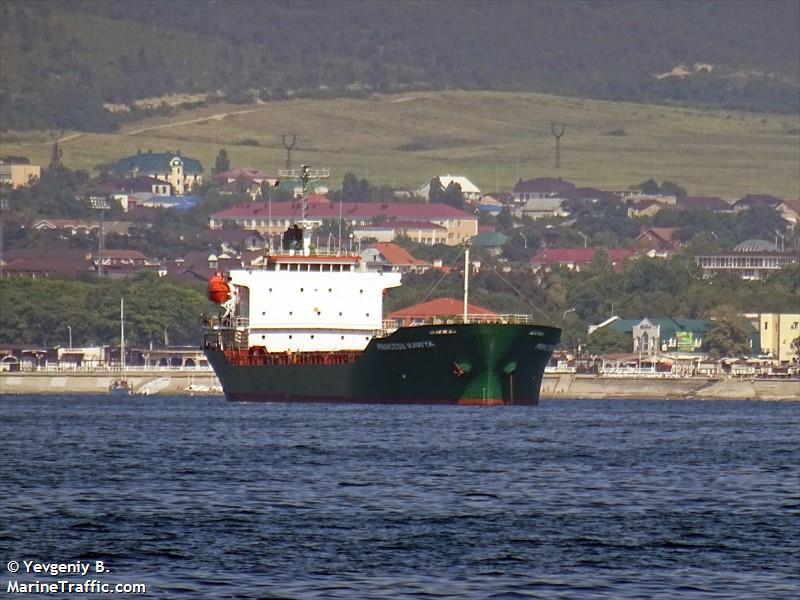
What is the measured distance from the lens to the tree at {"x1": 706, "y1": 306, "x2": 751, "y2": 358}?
171 m

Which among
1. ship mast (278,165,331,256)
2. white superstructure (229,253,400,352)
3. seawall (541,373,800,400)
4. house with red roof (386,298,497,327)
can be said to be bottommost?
seawall (541,373,800,400)

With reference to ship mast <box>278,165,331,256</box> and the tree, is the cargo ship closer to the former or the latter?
ship mast <box>278,165,331,256</box>

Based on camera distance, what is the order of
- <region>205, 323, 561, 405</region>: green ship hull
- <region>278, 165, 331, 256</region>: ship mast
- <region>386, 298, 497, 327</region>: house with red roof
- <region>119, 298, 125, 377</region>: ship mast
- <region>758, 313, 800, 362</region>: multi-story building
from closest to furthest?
<region>205, 323, 561, 405</region>: green ship hull < <region>278, 165, 331, 256</region>: ship mast < <region>119, 298, 125, 377</region>: ship mast < <region>386, 298, 497, 327</region>: house with red roof < <region>758, 313, 800, 362</region>: multi-story building

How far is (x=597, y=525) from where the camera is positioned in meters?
43.8

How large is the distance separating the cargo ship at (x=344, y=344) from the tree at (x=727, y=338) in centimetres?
6364

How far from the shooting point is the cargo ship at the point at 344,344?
94000mm

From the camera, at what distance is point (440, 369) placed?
9412 centimetres

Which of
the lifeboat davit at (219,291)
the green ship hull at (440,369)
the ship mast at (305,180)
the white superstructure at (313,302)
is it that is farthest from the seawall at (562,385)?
the green ship hull at (440,369)

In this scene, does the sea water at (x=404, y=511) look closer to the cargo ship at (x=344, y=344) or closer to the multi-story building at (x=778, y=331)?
the cargo ship at (x=344, y=344)

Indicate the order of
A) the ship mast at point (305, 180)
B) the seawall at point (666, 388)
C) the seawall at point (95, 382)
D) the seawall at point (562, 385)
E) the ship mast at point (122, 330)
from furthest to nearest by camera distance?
the ship mast at point (122, 330) → the seawall at point (95, 382) → the seawall at point (562, 385) → the seawall at point (666, 388) → the ship mast at point (305, 180)

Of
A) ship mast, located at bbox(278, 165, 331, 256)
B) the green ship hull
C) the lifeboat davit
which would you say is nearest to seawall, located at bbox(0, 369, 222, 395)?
the lifeboat davit

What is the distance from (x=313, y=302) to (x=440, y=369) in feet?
38.4

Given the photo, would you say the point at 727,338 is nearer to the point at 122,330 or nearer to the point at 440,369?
the point at 122,330

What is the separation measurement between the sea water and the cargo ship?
17776 mm
